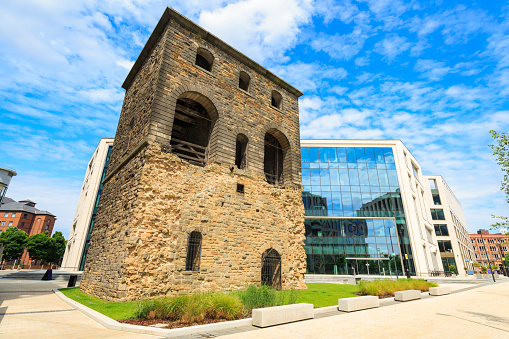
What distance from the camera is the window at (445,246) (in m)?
45.4

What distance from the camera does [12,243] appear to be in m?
44.3

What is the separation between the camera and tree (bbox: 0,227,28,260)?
4425cm

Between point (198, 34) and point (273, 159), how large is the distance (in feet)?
29.8

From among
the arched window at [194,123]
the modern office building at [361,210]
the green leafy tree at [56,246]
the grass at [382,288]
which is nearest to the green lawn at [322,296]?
the grass at [382,288]

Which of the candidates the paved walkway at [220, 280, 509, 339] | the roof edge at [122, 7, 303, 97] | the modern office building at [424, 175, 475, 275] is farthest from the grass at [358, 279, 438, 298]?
the modern office building at [424, 175, 475, 275]

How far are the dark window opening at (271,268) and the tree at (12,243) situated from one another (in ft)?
175

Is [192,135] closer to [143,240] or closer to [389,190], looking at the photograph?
[143,240]

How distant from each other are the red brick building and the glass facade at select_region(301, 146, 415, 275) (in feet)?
243

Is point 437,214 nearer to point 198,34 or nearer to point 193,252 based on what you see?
point 193,252

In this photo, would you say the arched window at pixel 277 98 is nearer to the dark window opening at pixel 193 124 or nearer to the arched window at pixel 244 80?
the arched window at pixel 244 80

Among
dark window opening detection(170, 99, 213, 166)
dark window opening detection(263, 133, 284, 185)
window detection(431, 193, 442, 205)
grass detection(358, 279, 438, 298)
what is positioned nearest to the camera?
grass detection(358, 279, 438, 298)

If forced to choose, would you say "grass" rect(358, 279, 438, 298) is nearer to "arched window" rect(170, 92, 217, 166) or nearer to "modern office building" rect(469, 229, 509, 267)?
"arched window" rect(170, 92, 217, 166)

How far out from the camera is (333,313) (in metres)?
8.03

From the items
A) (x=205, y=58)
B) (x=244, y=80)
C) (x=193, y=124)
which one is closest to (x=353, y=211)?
(x=244, y=80)
